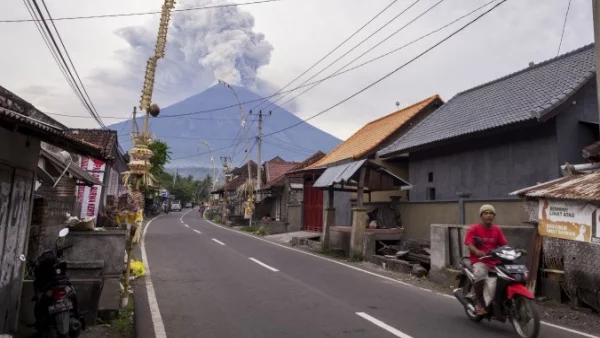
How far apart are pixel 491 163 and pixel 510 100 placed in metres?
2.46

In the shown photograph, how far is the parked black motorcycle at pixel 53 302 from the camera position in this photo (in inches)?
204

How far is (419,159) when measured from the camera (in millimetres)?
18047

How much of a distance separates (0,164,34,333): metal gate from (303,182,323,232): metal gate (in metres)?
20.5

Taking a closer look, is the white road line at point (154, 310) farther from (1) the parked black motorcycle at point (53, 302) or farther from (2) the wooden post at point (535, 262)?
(2) the wooden post at point (535, 262)

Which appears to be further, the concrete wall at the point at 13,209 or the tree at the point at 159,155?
the tree at the point at 159,155

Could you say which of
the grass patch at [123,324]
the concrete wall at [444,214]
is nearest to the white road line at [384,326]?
the grass patch at [123,324]

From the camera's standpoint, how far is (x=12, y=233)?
18.9 ft

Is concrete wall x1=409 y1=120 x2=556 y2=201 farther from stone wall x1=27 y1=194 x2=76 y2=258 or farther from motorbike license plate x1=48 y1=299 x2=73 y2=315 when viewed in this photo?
stone wall x1=27 y1=194 x2=76 y2=258

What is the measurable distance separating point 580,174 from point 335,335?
6938mm

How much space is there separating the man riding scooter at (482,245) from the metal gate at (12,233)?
20.8 feet

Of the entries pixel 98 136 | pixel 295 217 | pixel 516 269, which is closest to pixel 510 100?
pixel 516 269

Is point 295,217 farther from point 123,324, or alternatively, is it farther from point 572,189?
point 123,324

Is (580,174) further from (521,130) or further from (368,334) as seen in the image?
(368,334)

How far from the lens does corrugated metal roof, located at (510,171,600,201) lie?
7.85 meters
